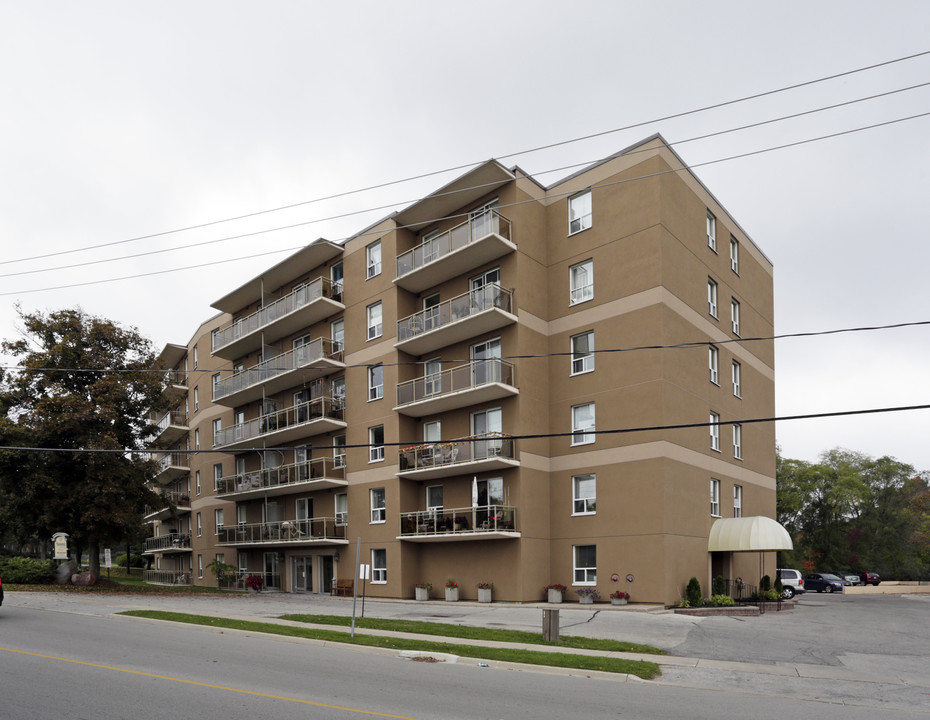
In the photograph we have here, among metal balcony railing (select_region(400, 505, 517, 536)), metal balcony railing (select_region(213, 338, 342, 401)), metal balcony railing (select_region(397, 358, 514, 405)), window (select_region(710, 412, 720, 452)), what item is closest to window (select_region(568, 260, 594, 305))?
metal balcony railing (select_region(397, 358, 514, 405))

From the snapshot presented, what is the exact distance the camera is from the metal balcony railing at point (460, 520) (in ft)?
95.2

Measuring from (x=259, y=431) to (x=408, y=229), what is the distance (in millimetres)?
13992

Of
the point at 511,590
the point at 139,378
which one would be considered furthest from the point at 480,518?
the point at 139,378

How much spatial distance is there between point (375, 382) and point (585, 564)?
12.3m

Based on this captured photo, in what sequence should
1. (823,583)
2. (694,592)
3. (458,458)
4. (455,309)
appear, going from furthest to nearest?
(823,583) → (455,309) → (458,458) → (694,592)

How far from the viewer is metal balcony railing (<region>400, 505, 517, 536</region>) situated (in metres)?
Answer: 29.0

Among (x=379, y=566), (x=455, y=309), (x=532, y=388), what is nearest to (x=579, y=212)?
(x=455, y=309)

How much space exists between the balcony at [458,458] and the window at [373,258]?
8494mm

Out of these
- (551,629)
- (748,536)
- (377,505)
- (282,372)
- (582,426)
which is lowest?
(551,629)

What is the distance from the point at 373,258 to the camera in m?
36.2

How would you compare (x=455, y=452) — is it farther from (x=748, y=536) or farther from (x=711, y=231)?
(x=711, y=231)

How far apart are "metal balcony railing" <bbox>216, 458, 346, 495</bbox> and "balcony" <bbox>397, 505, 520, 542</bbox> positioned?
5555 mm

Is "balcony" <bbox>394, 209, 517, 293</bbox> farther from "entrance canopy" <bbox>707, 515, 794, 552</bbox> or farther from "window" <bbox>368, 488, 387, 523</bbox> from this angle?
"entrance canopy" <bbox>707, 515, 794, 552</bbox>

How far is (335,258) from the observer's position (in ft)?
127
